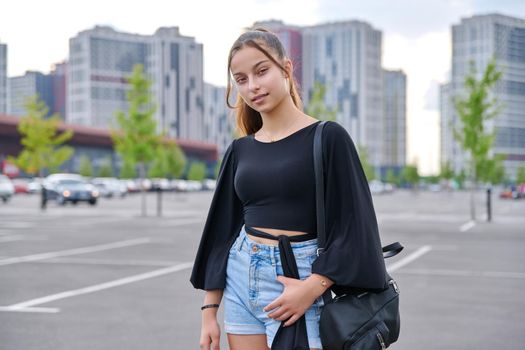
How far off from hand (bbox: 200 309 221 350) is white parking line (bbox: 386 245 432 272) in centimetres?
794

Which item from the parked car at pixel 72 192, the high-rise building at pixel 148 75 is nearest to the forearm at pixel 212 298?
the high-rise building at pixel 148 75

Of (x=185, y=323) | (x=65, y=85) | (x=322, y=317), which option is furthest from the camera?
(x=65, y=85)

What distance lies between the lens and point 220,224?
103 inches

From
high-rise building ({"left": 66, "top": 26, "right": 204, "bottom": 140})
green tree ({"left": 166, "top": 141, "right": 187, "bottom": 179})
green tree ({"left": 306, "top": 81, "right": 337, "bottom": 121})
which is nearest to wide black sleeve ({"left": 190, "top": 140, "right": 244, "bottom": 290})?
high-rise building ({"left": 66, "top": 26, "right": 204, "bottom": 140})

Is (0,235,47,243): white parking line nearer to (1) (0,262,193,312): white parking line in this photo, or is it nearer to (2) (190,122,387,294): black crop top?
(1) (0,262,193,312): white parking line

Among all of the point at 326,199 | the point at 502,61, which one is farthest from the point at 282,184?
the point at 502,61

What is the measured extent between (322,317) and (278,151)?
0.54 metres

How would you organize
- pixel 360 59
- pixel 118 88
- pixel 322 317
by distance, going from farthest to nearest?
pixel 360 59, pixel 118 88, pixel 322 317

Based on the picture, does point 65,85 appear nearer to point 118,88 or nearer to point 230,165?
point 118,88

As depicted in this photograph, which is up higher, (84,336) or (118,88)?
(118,88)

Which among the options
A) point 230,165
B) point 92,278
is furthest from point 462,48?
point 230,165

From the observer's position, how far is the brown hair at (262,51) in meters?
2.39

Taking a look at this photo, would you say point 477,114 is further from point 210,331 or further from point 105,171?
point 105,171

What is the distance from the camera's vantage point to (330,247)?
222 centimetres
